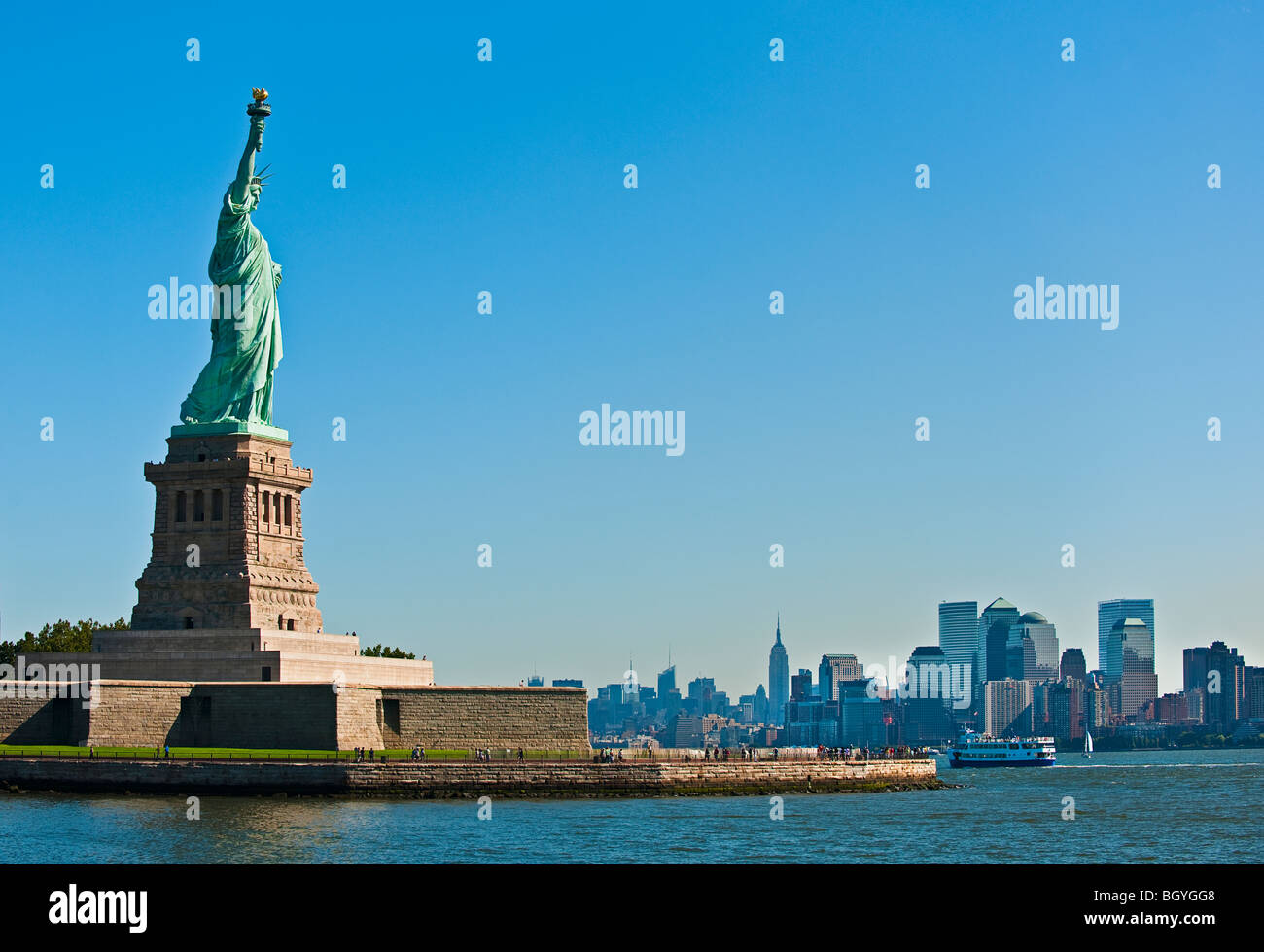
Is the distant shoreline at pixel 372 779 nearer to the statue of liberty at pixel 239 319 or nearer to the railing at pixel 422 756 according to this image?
the railing at pixel 422 756

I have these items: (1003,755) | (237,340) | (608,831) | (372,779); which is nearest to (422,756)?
(372,779)

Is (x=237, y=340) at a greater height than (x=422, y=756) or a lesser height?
greater

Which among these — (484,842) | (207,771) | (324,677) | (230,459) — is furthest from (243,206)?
(484,842)

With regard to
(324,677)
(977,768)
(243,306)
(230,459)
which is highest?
(243,306)

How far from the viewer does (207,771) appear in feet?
205

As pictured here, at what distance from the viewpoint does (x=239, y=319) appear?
246 feet

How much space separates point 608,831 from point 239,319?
32.3 metres

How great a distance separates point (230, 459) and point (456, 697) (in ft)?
44.8

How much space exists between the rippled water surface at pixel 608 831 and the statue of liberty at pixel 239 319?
19633 mm

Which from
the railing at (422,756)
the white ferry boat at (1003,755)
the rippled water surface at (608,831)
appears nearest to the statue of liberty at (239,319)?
the railing at (422,756)

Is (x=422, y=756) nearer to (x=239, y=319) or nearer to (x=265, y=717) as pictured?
(x=265, y=717)

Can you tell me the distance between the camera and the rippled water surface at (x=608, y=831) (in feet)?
153
